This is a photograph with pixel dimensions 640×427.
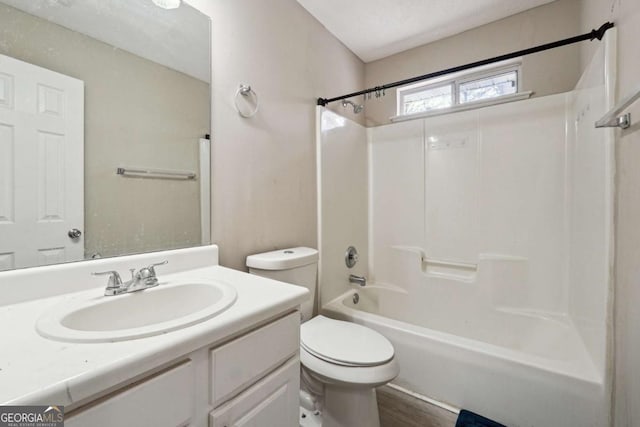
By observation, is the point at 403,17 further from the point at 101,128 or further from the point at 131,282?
the point at 131,282

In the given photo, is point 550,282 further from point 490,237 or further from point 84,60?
point 84,60

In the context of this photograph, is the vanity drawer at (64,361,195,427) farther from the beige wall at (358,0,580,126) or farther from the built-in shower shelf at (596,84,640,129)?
the beige wall at (358,0,580,126)

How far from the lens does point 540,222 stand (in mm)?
1738

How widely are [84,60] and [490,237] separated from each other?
231 centimetres

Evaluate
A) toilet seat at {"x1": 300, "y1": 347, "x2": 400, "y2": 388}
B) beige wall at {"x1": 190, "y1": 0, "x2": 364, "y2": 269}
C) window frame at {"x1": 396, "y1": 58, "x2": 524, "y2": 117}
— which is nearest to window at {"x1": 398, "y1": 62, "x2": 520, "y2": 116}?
Answer: window frame at {"x1": 396, "y1": 58, "x2": 524, "y2": 117}

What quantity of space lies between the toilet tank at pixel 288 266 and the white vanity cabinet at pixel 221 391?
48 centimetres

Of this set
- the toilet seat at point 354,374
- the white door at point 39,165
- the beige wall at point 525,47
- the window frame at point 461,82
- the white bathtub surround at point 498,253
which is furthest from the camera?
the window frame at point 461,82

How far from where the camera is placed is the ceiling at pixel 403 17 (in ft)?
5.56

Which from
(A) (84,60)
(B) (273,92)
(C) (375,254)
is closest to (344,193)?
→ (C) (375,254)

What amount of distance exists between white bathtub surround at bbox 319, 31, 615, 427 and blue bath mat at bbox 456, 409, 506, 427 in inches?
1.5

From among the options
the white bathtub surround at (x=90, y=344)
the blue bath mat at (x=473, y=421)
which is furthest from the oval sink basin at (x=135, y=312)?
the blue bath mat at (x=473, y=421)

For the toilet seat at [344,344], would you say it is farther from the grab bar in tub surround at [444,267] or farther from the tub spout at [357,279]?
the grab bar in tub surround at [444,267]

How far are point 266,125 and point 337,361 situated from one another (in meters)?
1.21

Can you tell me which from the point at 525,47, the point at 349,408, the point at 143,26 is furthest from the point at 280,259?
the point at 525,47
